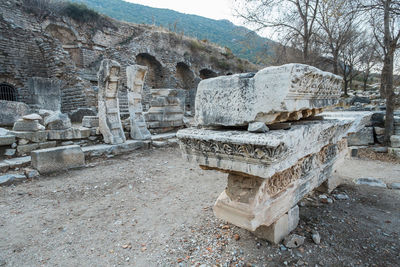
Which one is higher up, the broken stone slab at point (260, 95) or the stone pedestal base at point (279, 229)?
the broken stone slab at point (260, 95)

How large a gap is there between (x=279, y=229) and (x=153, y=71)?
16250 millimetres

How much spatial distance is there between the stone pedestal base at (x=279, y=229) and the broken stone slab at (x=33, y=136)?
4.60 m

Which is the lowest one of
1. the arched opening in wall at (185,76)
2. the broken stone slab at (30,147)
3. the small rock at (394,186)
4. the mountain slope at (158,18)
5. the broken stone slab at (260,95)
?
the small rock at (394,186)

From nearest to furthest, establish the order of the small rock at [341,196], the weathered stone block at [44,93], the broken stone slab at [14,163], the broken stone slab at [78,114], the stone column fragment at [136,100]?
the small rock at [341,196], the broken stone slab at [14,163], the stone column fragment at [136,100], the weathered stone block at [44,93], the broken stone slab at [78,114]

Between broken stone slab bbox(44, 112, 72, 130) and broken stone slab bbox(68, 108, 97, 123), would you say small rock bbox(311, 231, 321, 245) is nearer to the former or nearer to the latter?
broken stone slab bbox(44, 112, 72, 130)

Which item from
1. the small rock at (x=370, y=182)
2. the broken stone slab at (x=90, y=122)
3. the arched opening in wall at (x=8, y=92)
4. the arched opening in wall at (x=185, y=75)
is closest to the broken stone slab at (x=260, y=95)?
the small rock at (x=370, y=182)

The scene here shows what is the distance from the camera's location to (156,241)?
200 cm

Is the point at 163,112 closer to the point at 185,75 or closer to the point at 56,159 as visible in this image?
the point at 56,159

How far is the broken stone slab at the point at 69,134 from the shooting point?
15.6ft

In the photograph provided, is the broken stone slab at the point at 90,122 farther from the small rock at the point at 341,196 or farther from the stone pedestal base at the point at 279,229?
the small rock at the point at 341,196

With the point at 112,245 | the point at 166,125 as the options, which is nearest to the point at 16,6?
the point at 166,125

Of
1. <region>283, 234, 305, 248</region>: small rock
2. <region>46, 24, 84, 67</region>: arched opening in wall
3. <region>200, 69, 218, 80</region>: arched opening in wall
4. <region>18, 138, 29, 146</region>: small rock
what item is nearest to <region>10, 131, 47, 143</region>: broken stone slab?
<region>18, 138, 29, 146</region>: small rock

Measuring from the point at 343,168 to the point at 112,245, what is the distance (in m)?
3.88

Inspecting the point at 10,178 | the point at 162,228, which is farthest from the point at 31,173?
the point at 162,228
